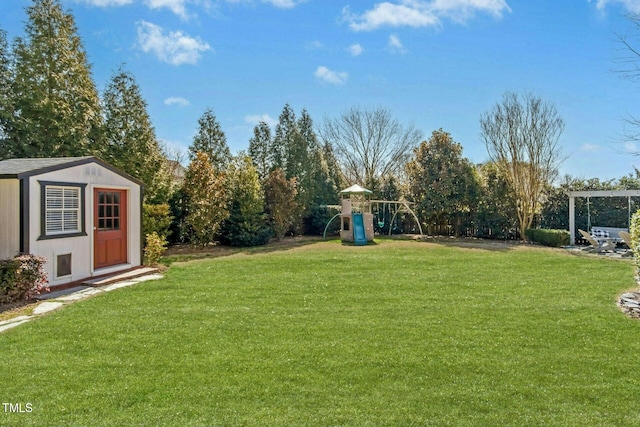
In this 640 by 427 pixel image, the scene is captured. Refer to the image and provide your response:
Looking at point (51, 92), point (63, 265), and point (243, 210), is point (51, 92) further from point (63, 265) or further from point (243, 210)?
point (63, 265)

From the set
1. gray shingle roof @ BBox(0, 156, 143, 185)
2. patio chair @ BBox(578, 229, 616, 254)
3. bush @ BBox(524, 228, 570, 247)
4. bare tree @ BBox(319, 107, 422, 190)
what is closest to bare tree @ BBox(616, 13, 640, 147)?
patio chair @ BBox(578, 229, 616, 254)

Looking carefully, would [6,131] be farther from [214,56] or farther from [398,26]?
[398,26]

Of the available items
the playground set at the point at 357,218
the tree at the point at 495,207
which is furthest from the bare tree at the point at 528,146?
the playground set at the point at 357,218

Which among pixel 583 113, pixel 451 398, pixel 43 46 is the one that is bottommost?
pixel 451 398

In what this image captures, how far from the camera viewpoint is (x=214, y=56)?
12930 mm

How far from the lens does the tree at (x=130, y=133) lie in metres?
13.1

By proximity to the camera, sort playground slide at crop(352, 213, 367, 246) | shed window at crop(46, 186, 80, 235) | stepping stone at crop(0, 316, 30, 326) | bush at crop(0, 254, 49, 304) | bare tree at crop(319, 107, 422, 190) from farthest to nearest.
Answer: bare tree at crop(319, 107, 422, 190) → playground slide at crop(352, 213, 367, 246) → shed window at crop(46, 186, 80, 235) → bush at crop(0, 254, 49, 304) → stepping stone at crop(0, 316, 30, 326)

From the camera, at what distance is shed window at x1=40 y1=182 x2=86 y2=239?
720 centimetres

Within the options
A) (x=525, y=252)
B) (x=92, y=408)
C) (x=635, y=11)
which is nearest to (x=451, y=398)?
(x=92, y=408)

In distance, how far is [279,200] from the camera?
1600 cm

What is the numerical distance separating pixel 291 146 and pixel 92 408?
16.1m

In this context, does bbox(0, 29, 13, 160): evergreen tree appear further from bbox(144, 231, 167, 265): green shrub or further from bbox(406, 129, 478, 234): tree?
bbox(406, 129, 478, 234): tree

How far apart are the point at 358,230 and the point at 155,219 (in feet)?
23.9

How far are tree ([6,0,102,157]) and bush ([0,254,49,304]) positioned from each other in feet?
20.7
